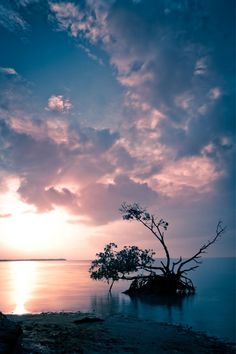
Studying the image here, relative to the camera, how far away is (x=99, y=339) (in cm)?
1551

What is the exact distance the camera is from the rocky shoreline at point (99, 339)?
41.2ft

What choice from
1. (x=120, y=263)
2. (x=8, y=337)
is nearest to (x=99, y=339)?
(x=8, y=337)

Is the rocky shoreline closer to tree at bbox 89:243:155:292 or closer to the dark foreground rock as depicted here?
the dark foreground rock

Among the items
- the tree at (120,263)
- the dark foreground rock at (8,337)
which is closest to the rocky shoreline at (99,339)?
the dark foreground rock at (8,337)

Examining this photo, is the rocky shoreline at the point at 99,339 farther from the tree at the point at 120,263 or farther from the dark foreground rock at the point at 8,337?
the tree at the point at 120,263

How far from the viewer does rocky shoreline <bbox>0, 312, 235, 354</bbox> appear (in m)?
12.6

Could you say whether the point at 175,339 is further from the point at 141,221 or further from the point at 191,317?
the point at 141,221

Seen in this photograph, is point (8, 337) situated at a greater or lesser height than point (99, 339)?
greater

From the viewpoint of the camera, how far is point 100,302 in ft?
125

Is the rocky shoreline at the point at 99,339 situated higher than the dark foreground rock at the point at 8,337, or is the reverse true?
the dark foreground rock at the point at 8,337

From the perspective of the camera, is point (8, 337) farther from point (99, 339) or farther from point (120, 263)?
point (120, 263)

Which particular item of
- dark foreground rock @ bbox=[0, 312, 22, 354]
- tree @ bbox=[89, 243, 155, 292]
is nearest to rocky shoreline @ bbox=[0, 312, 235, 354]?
dark foreground rock @ bbox=[0, 312, 22, 354]

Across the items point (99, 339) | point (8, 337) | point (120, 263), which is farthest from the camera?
point (120, 263)

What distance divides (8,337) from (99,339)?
5.83m
